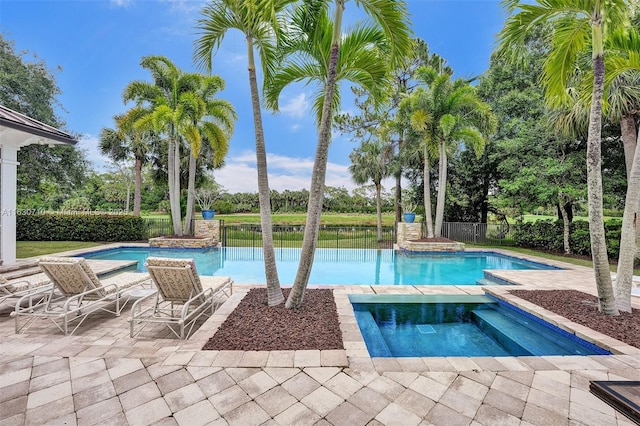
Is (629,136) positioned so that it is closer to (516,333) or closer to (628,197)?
(628,197)

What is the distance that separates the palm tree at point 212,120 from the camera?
1447 cm

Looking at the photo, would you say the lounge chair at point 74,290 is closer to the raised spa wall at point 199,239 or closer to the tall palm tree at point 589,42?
the tall palm tree at point 589,42

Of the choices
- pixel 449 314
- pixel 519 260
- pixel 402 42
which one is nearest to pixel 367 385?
pixel 449 314

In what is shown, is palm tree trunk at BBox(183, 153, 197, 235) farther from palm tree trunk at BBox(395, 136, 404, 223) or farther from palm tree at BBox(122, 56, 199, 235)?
palm tree trunk at BBox(395, 136, 404, 223)

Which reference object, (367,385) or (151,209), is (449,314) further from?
(151,209)

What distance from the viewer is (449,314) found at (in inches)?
218

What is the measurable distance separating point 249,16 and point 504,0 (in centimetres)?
421

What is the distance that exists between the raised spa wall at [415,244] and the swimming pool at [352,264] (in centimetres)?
46

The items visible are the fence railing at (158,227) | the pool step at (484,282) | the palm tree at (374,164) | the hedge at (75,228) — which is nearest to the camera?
the pool step at (484,282)

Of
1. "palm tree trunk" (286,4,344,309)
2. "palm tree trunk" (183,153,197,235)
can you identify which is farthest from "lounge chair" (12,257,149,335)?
"palm tree trunk" (183,153,197,235)

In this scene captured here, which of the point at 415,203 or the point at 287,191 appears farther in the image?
the point at 287,191

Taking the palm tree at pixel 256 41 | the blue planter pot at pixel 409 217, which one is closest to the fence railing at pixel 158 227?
the blue planter pot at pixel 409 217

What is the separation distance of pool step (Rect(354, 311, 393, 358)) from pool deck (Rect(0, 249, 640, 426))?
63cm

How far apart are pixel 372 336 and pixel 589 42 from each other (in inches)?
259
